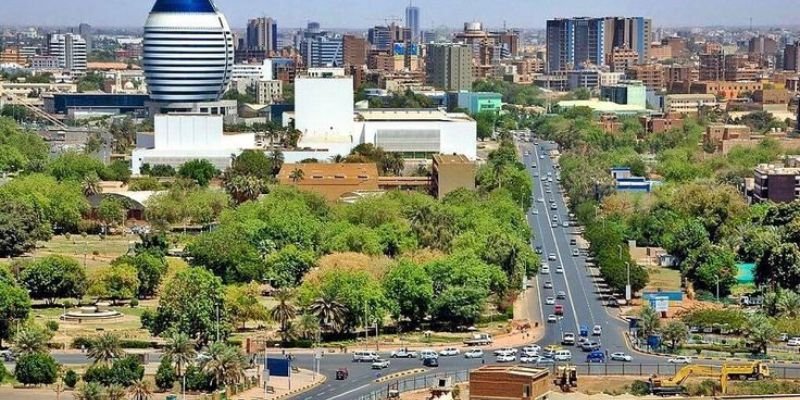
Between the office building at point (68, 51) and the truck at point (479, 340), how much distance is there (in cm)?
11698

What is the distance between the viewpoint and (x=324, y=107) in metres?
80.9

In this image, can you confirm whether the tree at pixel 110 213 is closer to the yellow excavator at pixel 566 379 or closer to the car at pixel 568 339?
the car at pixel 568 339

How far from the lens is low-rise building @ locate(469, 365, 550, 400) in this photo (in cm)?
3077

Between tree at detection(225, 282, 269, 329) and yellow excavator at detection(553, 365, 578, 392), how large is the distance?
26.9 ft

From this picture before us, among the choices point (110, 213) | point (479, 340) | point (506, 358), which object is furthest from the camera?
point (110, 213)

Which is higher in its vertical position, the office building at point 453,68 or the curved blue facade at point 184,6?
the curved blue facade at point 184,6

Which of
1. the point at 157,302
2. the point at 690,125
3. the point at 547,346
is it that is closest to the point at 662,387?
the point at 547,346

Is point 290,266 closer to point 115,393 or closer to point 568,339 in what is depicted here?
point 568,339

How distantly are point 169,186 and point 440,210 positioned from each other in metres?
16.0

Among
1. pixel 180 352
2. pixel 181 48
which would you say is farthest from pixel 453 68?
pixel 180 352

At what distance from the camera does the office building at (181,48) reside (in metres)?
82.8

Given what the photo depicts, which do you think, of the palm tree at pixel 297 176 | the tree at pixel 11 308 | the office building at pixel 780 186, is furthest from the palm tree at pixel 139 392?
the office building at pixel 780 186


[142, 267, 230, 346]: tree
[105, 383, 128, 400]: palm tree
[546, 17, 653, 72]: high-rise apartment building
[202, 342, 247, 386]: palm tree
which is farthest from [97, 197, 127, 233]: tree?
[546, 17, 653, 72]: high-rise apartment building

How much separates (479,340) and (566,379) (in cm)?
564
